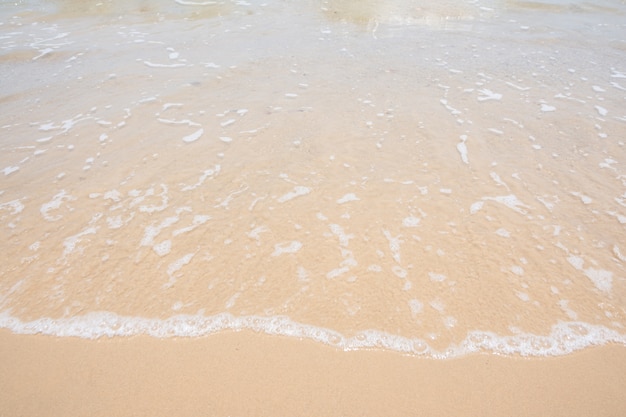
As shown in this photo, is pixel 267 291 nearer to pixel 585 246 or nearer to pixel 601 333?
pixel 601 333

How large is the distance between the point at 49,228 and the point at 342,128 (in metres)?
2.77

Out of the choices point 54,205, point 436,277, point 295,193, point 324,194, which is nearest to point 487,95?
point 324,194

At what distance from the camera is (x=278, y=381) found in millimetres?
1897

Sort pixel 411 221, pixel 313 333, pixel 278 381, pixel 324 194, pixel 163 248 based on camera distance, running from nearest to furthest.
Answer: pixel 278 381 < pixel 313 333 < pixel 163 248 < pixel 411 221 < pixel 324 194

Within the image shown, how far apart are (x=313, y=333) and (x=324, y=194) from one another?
131cm

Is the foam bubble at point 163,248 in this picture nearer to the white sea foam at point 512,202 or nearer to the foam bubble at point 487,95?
the white sea foam at point 512,202

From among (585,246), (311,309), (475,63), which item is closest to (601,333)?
(585,246)

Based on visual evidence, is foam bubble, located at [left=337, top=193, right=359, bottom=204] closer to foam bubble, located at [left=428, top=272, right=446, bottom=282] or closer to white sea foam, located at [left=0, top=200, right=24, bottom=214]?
foam bubble, located at [left=428, top=272, right=446, bottom=282]

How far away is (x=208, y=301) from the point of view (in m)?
2.29

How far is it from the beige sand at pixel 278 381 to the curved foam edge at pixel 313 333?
1.9 inches

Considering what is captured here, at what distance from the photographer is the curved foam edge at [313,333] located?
203 cm

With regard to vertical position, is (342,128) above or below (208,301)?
above

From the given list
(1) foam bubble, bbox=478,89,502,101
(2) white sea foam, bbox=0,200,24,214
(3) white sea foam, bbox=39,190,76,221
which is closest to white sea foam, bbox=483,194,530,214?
(1) foam bubble, bbox=478,89,502,101

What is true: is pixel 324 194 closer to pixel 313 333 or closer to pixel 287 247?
pixel 287 247
